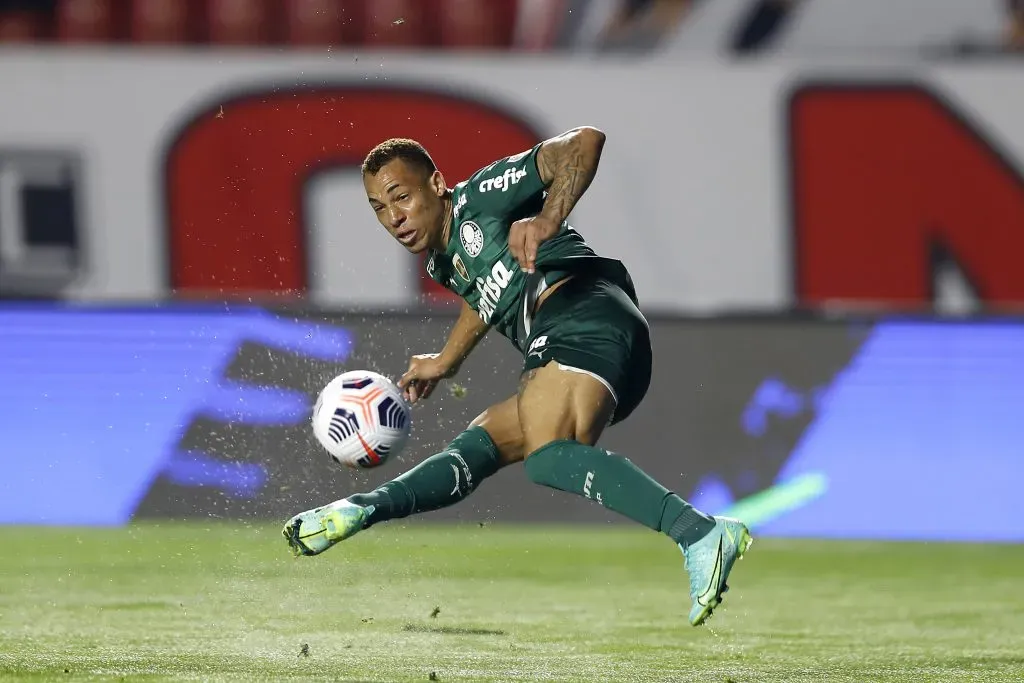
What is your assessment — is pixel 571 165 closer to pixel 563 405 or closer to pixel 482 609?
pixel 563 405

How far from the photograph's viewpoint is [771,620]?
20.1ft

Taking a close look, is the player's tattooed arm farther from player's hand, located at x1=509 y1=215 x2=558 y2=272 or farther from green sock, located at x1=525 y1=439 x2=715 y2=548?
green sock, located at x1=525 y1=439 x2=715 y2=548

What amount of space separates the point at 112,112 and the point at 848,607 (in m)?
7.16

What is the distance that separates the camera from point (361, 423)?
5359 mm

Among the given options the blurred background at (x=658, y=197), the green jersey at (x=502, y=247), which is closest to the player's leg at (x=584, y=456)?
the green jersey at (x=502, y=247)

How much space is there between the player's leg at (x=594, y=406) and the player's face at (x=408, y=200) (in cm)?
47

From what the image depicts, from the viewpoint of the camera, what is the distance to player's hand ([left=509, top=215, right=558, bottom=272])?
15.2 ft

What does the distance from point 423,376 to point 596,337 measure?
3.18 ft

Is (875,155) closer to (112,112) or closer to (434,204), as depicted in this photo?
(112,112)

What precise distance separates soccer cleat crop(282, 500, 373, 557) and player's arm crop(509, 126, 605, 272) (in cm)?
92

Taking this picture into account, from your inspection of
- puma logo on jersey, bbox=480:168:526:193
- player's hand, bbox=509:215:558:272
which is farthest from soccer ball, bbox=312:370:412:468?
player's hand, bbox=509:215:558:272

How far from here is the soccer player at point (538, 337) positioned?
475 cm

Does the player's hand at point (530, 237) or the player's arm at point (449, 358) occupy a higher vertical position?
the player's hand at point (530, 237)

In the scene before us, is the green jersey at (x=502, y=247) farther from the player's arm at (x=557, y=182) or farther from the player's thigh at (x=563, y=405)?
the player's thigh at (x=563, y=405)
